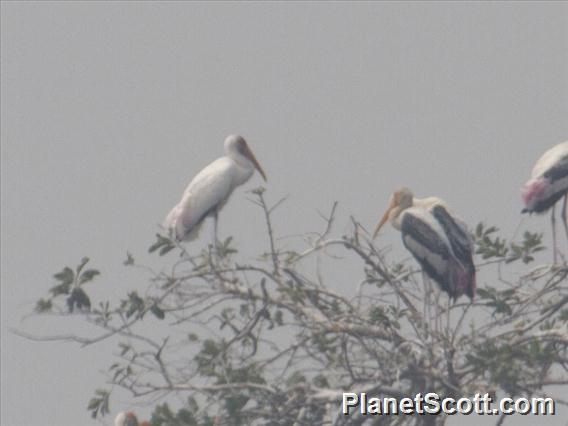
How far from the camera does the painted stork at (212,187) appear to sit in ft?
48.5

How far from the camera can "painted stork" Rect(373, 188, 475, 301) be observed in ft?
43.7

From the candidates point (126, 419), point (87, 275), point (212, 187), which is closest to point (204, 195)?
point (212, 187)

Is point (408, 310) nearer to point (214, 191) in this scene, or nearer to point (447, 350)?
point (447, 350)

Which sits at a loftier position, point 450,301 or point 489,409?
point 450,301

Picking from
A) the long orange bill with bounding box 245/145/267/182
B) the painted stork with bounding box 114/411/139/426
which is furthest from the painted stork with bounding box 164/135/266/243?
the painted stork with bounding box 114/411/139/426

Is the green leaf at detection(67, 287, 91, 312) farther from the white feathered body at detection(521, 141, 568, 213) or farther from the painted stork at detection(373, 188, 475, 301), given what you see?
the white feathered body at detection(521, 141, 568, 213)

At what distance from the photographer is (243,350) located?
12.1 m

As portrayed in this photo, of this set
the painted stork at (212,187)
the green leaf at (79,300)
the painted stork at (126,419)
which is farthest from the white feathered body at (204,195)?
the green leaf at (79,300)

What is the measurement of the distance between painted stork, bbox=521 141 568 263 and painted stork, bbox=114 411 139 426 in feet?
9.09

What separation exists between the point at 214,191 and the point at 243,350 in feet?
9.98

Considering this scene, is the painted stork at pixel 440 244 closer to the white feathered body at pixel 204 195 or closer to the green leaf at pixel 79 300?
the white feathered body at pixel 204 195

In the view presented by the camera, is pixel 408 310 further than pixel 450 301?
No

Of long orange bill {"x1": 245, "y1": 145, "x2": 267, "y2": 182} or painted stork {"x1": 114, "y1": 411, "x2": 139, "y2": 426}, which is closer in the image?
painted stork {"x1": 114, "y1": 411, "x2": 139, "y2": 426}

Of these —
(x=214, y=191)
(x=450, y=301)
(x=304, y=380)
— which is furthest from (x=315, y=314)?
(x=214, y=191)
